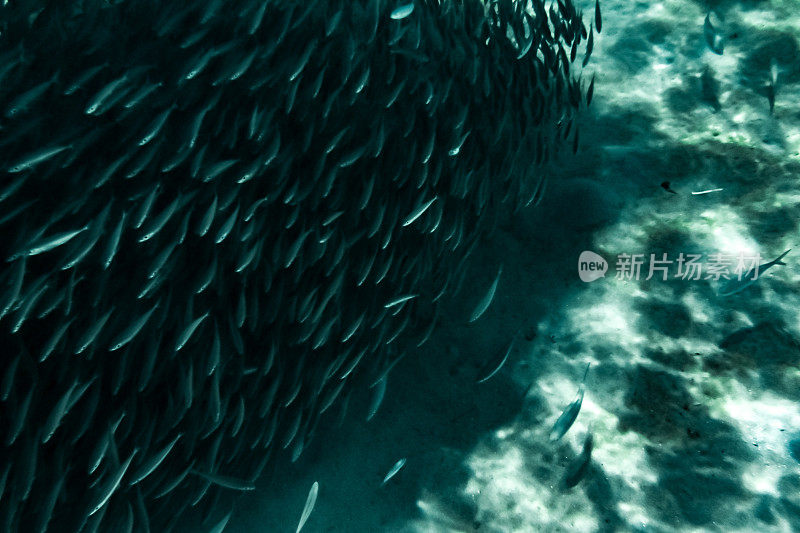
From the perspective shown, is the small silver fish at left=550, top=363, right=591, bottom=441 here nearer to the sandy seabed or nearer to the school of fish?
the sandy seabed

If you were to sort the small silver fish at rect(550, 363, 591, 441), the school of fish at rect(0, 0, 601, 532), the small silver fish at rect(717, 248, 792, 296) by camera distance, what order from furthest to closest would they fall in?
the small silver fish at rect(717, 248, 792, 296), the small silver fish at rect(550, 363, 591, 441), the school of fish at rect(0, 0, 601, 532)

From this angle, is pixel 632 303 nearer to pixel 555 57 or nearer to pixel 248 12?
pixel 555 57

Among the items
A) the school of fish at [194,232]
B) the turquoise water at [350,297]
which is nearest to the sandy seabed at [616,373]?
the turquoise water at [350,297]

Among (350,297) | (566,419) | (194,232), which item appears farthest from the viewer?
(350,297)

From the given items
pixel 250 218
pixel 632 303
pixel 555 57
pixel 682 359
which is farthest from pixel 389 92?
pixel 682 359

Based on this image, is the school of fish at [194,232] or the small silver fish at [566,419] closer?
the school of fish at [194,232]

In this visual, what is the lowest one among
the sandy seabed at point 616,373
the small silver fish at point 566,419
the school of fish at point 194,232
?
the sandy seabed at point 616,373

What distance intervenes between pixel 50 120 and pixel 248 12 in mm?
1536

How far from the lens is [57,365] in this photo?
3.32 meters

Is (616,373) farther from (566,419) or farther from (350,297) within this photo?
(350,297)

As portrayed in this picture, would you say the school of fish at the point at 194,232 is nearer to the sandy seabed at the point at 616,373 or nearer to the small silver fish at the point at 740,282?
the sandy seabed at the point at 616,373

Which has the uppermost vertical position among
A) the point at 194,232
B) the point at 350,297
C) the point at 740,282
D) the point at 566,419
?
the point at 194,232

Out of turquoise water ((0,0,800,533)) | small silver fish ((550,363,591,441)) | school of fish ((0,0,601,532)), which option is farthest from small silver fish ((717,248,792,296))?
school of fish ((0,0,601,532))

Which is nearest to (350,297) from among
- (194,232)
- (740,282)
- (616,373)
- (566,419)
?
(194,232)
